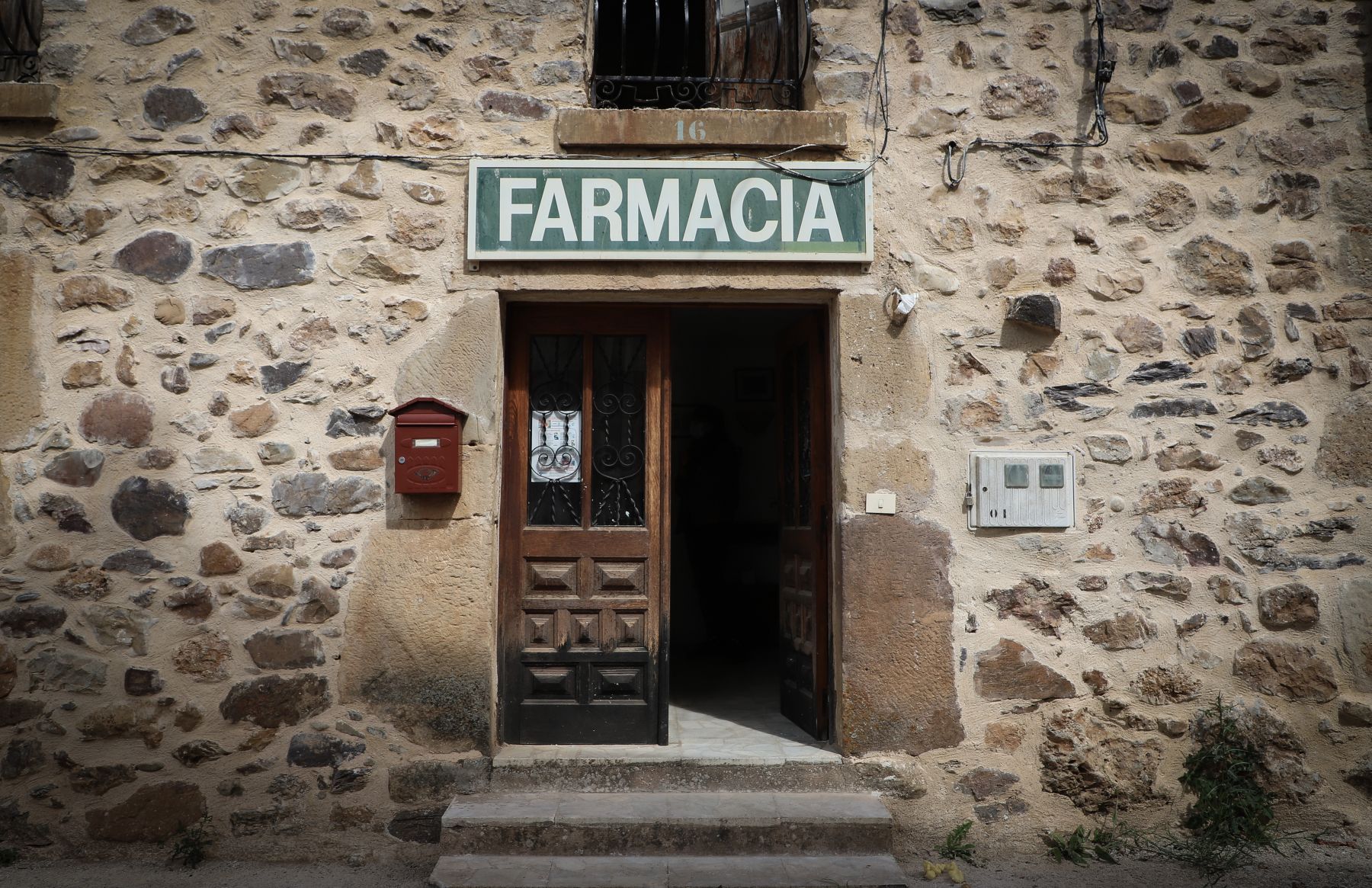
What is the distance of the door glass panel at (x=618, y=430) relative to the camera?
4.15 m

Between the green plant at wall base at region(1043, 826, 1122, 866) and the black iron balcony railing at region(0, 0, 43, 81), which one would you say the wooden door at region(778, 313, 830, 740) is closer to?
the green plant at wall base at region(1043, 826, 1122, 866)

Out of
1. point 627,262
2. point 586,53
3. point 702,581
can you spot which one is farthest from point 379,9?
point 702,581

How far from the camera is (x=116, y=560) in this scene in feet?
12.2

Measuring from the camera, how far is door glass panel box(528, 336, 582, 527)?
4.13 metres

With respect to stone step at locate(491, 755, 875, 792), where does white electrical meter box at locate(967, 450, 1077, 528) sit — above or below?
above

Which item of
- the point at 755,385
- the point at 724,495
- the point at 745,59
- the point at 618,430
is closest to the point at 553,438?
the point at 618,430

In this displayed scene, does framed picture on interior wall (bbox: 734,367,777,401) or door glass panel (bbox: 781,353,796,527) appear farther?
framed picture on interior wall (bbox: 734,367,777,401)

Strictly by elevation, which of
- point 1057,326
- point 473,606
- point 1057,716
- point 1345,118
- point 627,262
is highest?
point 1345,118

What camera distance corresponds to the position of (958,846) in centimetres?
368

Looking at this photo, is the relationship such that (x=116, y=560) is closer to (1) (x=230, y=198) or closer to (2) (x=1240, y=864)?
(1) (x=230, y=198)

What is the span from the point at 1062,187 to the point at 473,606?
3067mm

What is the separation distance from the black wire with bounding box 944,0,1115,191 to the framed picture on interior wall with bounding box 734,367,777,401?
3.66 metres

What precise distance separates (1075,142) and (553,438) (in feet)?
8.59

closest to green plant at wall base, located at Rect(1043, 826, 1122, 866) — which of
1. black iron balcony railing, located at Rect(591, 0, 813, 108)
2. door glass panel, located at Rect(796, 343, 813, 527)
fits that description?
door glass panel, located at Rect(796, 343, 813, 527)
